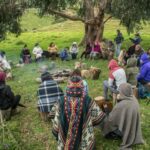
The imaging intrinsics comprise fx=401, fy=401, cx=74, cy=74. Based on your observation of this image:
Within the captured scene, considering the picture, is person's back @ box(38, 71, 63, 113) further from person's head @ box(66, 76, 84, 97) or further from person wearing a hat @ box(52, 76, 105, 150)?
person's head @ box(66, 76, 84, 97)

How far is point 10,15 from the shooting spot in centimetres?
2548

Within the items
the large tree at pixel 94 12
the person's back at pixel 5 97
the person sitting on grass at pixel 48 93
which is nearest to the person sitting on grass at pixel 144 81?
the person sitting on grass at pixel 48 93

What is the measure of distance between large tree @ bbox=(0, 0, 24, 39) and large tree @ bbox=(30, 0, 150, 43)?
1028mm

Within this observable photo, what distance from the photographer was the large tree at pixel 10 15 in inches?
964

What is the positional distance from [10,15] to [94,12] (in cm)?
818

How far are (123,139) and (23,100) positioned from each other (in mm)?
5799

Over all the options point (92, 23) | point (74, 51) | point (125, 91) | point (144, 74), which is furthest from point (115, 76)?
point (92, 23)

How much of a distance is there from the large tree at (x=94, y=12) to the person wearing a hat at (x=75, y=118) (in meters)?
14.5

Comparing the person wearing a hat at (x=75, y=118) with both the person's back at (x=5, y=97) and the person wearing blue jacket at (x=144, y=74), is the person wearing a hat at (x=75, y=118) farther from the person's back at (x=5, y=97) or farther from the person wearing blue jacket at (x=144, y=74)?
the person wearing blue jacket at (x=144, y=74)

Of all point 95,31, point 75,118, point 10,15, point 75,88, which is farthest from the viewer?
point 95,31

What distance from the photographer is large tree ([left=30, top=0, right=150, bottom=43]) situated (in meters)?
23.9

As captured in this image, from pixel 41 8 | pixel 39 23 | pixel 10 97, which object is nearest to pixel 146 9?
pixel 41 8

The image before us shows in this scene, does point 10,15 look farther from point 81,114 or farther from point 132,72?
point 81,114

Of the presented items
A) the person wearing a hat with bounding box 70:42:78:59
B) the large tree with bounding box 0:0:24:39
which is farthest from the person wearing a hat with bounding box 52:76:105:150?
the person wearing a hat with bounding box 70:42:78:59
